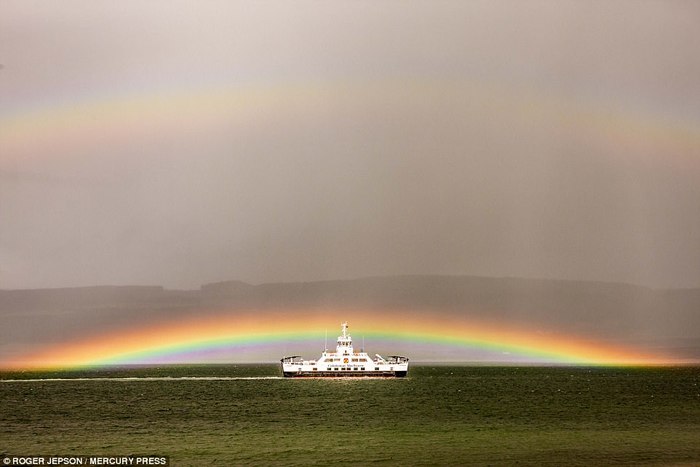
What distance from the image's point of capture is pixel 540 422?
264 feet

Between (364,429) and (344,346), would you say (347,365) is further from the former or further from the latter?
(364,429)

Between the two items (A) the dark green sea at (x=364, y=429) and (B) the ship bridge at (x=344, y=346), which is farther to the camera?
(B) the ship bridge at (x=344, y=346)

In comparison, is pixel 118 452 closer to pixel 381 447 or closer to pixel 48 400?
pixel 381 447

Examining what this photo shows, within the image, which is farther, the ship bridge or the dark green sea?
the ship bridge

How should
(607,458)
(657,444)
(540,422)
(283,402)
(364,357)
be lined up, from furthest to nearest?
(364,357) → (283,402) → (540,422) → (657,444) → (607,458)

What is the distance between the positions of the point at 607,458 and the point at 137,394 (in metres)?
94.5

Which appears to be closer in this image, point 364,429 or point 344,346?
point 364,429

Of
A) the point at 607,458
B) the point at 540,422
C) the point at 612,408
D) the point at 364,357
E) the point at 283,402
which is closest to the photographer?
the point at 607,458

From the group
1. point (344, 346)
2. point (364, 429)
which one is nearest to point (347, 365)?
point (344, 346)

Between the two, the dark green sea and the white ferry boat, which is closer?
the dark green sea

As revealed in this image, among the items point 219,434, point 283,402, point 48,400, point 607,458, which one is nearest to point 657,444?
point 607,458

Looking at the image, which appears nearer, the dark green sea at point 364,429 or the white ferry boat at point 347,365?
the dark green sea at point 364,429

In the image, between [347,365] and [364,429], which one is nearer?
[364,429]

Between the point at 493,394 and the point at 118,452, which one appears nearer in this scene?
the point at 118,452
